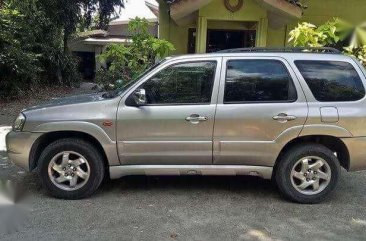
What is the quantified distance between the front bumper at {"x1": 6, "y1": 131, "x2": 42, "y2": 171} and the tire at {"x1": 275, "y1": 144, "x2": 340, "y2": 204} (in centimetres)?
294

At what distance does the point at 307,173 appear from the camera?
4758mm

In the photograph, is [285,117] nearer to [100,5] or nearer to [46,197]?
[46,197]

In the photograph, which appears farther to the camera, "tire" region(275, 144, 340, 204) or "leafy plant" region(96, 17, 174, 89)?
"leafy plant" region(96, 17, 174, 89)

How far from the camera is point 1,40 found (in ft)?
40.2

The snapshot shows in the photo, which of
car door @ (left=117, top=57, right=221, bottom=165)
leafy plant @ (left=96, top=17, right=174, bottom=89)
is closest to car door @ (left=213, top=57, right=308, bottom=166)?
car door @ (left=117, top=57, right=221, bottom=165)

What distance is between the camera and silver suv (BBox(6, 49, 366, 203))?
4660 millimetres

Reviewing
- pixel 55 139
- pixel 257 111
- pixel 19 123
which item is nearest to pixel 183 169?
pixel 257 111

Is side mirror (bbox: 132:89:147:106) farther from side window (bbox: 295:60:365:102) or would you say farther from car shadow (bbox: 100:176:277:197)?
side window (bbox: 295:60:365:102)

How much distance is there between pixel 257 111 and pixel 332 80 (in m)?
0.98

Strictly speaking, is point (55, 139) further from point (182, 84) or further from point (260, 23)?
point (260, 23)

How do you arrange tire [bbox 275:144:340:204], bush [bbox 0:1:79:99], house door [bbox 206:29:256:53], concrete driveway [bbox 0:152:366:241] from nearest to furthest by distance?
concrete driveway [bbox 0:152:366:241]
tire [bbox 275:144:340:204]
house door [bbox 206:29:256:53]
bush [bbox 0:1:79:99]

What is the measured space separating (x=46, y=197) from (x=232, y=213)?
7.31 feet

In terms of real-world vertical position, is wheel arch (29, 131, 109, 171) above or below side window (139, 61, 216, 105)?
below

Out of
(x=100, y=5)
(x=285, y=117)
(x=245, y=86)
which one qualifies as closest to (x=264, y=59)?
(x=245, y=86)
